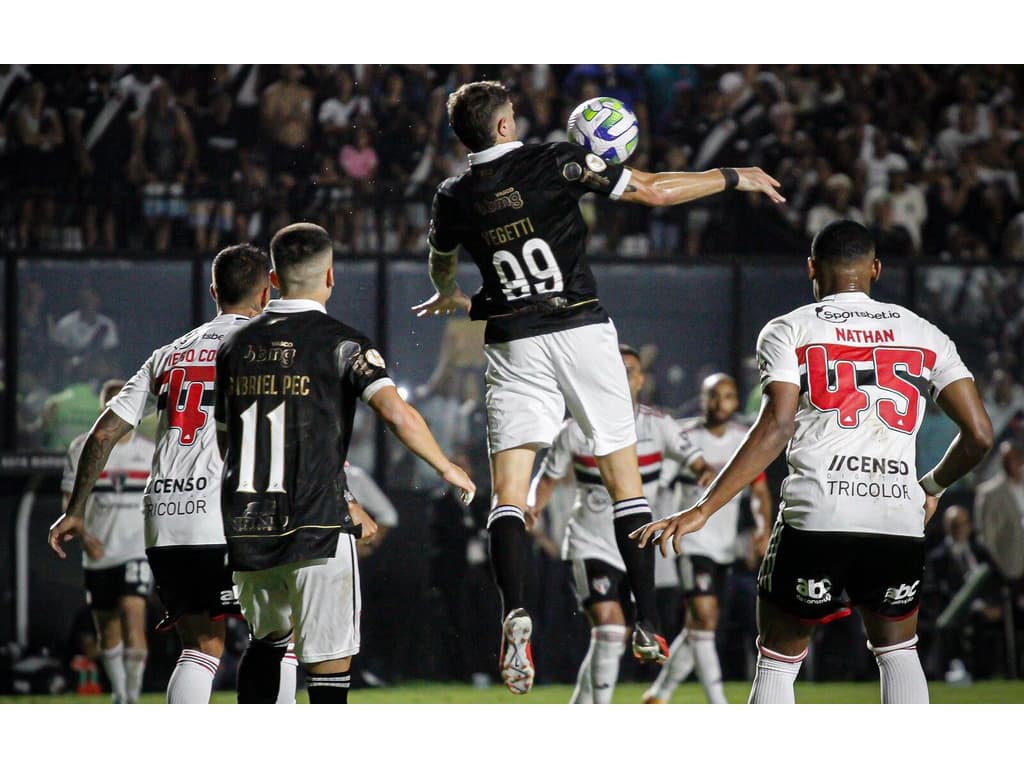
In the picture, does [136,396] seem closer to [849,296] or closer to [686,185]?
[686,185]

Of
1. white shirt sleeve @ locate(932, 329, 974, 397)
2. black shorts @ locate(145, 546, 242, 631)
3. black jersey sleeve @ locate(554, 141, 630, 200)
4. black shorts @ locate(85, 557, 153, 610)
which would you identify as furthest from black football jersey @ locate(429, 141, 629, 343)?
black shorts @ locate(85, 557, 153, 610)

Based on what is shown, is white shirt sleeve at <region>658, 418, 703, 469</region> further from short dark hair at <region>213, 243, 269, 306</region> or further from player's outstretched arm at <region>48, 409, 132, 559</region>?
player's outstretched arm at <region>48, 409, 132, 559</region>

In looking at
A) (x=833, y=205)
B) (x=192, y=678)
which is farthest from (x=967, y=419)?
(x=833, y=205)

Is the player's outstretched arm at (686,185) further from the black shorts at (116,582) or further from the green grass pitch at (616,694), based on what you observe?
the green grass pitch at (616,694)

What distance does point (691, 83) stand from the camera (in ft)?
42.5

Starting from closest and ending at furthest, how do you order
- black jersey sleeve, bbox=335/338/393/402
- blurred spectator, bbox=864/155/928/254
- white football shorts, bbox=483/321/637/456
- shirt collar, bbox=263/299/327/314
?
1. black jersey sleeve, bbox=335/338/393/402
2. shirt collar, bbox=263/299/327/314
3. white football shorts, bbox=483/321/637/456
4. blurred spectator, bbox=864/155/928/254

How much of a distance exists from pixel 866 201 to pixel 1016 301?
166 centimetres

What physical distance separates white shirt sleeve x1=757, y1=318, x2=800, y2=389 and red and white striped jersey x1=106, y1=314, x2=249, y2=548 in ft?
7.37

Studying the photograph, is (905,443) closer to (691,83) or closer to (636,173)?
(636,173)

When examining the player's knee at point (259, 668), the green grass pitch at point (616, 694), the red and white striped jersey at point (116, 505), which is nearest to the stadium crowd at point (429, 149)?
the red and white striped jersey at point (116, 505)

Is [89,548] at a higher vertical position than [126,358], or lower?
lower

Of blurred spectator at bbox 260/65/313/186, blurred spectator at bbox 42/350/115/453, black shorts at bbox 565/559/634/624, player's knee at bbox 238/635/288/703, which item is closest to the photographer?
player's knee at bbox 238/635/288/703

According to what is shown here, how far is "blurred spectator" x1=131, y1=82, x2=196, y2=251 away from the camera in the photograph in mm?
Answer: 11555

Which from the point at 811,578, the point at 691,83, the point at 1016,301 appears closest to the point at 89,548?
the point at 811,578
